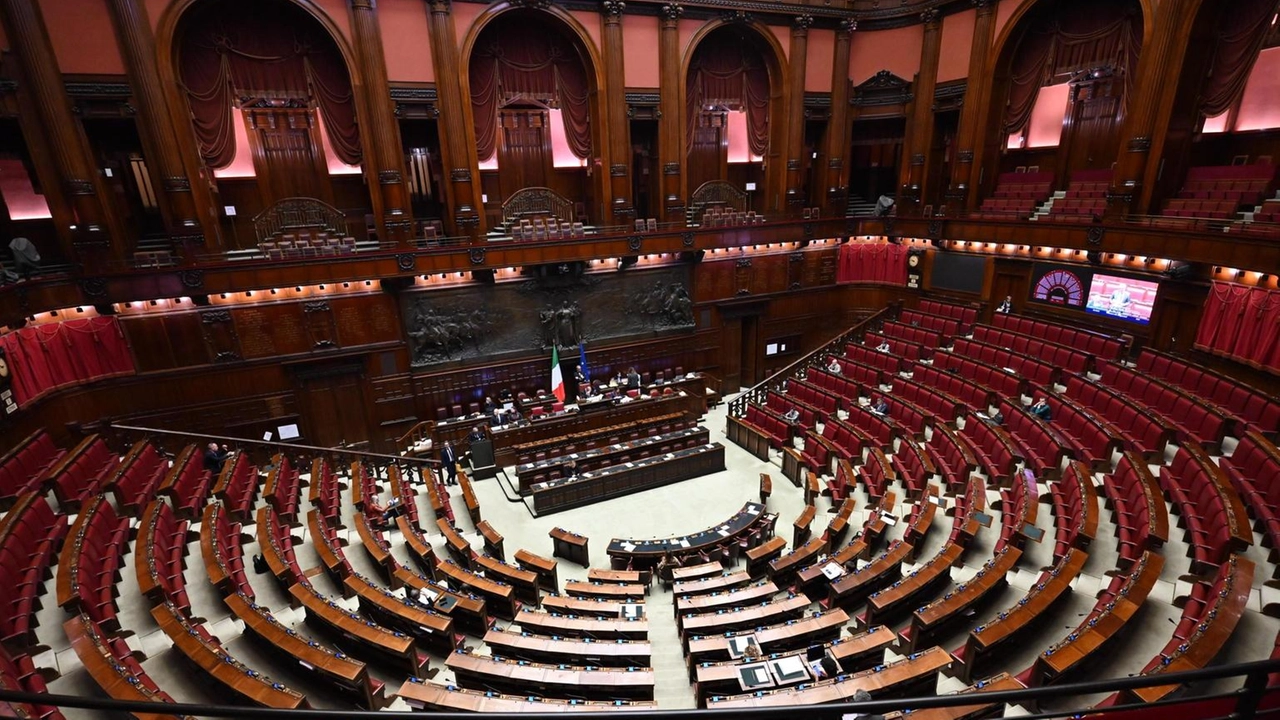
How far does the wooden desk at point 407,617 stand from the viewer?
724 cm

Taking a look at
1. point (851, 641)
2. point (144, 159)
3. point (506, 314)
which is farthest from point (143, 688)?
point (144, 159)

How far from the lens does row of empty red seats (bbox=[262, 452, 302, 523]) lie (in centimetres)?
989

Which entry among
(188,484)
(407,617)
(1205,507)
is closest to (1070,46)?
(1205,507)

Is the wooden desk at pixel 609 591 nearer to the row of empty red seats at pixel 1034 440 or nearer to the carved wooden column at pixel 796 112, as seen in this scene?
the row of empty red seats at pixel 1034 440

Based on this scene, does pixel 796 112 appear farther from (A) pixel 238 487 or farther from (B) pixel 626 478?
(A) pixel 238 487

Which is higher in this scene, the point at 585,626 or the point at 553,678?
the point at 553,678

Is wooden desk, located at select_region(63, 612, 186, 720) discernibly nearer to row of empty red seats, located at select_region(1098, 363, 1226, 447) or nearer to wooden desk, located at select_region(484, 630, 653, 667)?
wooden desk, located at select_region(484, 630, 653, 667)

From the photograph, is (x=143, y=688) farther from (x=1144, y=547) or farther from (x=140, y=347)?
(x=1144, y=547)

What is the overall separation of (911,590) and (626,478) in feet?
20.1

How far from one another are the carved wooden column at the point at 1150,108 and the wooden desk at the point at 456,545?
14.4 m

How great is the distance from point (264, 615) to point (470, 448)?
254 inches

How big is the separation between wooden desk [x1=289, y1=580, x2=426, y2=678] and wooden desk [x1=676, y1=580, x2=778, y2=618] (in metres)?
3.23

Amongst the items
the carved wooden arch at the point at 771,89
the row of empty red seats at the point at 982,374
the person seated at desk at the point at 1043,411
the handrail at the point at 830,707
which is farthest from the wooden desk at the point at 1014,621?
the carved wooden arch at the point at 771,89

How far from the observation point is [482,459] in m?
13.2
